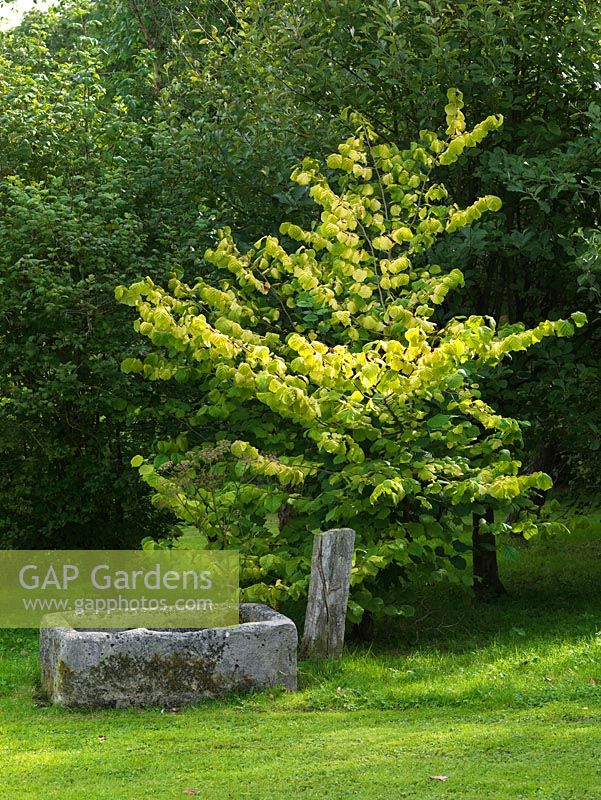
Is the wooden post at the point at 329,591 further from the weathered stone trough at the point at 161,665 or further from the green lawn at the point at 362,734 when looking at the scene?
the weathered stone trough at the point at 161,665

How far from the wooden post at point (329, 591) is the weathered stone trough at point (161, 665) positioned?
0.79m

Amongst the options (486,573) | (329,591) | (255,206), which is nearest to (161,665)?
(329,591)

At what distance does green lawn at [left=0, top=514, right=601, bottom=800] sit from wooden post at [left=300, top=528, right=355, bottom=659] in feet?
0.80

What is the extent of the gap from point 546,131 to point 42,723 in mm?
7536

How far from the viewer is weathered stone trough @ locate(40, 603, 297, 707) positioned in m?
7.90

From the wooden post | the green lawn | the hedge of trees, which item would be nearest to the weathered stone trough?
the green lawn

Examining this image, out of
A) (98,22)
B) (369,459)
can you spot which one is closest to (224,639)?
(369,459)

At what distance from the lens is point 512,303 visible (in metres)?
12.6

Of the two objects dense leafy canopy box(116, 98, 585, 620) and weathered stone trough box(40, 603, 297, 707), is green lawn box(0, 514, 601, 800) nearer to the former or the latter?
weathered stone trough box(40, 603, 297, 707)

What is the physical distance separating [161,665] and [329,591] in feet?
5.16

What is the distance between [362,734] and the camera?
23.2ft

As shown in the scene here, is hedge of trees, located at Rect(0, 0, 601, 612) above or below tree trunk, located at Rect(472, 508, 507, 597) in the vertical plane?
above

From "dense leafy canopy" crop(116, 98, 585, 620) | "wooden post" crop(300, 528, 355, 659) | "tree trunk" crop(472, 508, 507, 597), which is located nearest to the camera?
"wooden post" crop(300, 528, 355, 659)

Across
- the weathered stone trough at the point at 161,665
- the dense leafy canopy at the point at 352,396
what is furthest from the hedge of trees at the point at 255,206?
the weathered stone trough at the point at 161,665
